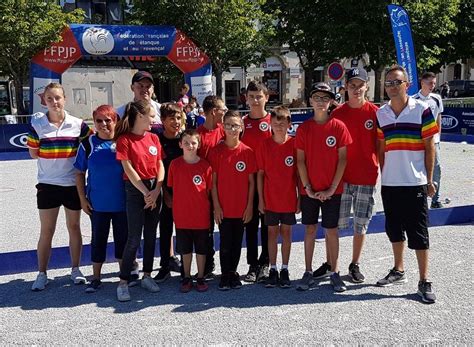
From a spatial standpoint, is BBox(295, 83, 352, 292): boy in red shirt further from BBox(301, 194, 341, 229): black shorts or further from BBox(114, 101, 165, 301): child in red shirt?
BBox(114, 101, 165, 301): child in red shirt

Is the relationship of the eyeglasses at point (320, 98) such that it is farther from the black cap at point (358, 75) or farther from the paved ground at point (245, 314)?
the paved ground at point (245, 314)

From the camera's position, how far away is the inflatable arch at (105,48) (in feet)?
48.0

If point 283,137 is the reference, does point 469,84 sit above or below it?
above

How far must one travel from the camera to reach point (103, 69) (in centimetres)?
3142

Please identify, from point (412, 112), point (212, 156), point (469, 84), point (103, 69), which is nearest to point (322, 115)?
point (412, 112)

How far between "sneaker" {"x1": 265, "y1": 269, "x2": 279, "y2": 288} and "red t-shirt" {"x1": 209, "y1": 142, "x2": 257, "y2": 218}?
2.16 ft

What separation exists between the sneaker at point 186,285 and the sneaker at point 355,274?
1.54 m

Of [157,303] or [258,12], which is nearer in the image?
[157,303]

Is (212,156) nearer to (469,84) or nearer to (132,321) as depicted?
(132,321)

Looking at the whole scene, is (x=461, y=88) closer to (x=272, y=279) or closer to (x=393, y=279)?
(x=393, y=279)

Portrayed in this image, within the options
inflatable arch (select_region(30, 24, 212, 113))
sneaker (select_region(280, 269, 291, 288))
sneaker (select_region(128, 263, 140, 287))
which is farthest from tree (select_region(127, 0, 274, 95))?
sneaker (select_region(280, 269, 291, 288))

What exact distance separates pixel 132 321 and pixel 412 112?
9.58 ft

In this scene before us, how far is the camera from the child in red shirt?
3.93 meters

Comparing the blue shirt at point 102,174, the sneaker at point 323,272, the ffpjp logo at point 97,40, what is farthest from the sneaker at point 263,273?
the ffpjp logo at point 97,40
